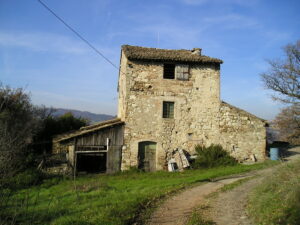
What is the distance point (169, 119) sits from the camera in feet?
51.1

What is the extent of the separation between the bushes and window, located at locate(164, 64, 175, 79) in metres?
4.81

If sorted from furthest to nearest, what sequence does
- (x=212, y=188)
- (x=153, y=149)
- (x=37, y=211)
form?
(x=153, y=149), (x=212, y=188), (x=37, y=211)

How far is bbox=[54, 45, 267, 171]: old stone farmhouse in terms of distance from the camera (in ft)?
49.2

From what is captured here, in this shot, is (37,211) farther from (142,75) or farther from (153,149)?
(142,75)

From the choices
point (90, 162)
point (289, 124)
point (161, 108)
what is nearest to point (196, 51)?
point (161, 108)

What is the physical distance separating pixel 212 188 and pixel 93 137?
7.69 meters

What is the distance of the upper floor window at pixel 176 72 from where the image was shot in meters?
15.9

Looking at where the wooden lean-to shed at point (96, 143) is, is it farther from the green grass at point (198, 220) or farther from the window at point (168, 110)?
the green grass at point (198, 220)

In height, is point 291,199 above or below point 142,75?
below

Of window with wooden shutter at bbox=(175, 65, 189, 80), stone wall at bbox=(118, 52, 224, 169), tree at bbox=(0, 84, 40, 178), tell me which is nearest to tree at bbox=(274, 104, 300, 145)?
stone wall at bbox=(118, 52, 224, 169)

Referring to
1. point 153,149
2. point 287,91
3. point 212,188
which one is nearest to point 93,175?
point 153,149

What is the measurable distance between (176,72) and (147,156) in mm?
5658

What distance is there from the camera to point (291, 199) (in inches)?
232

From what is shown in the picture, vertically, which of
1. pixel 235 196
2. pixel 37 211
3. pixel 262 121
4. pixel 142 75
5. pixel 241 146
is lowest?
pixel 37 211
